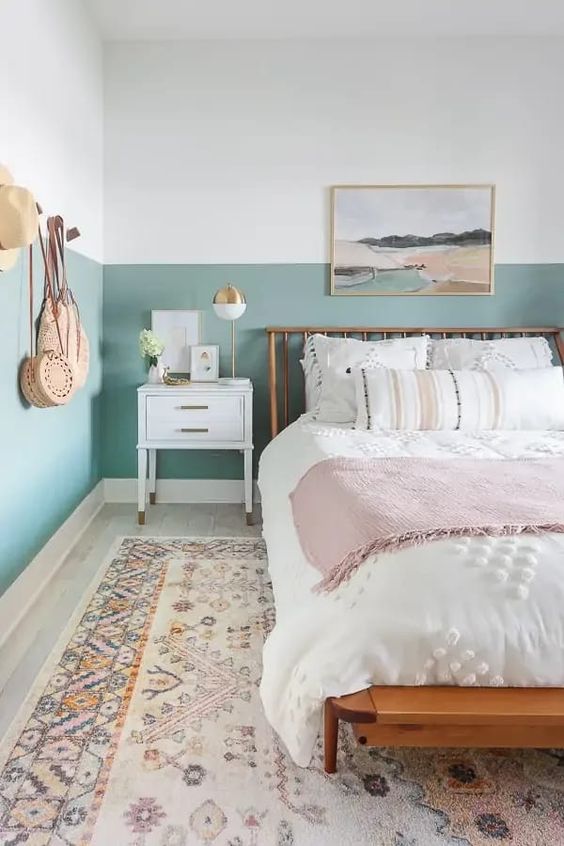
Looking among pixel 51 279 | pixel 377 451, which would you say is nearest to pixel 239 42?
pixel 51 279

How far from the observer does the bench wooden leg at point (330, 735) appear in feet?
4.07

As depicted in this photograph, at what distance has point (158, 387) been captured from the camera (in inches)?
130

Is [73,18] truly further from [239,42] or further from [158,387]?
[158,387]

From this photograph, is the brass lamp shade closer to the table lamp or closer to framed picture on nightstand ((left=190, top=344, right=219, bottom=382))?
the table lamp

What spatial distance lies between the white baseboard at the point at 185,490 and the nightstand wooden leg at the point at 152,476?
1.0 inches

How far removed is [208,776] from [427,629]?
24.5 inches

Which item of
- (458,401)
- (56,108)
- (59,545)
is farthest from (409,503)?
(56,108)

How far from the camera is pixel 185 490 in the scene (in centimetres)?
371

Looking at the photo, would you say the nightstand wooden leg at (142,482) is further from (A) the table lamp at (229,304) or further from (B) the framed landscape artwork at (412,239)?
(B) the framed landscape artwork at (412,239)

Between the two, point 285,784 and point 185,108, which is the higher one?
point 185,108

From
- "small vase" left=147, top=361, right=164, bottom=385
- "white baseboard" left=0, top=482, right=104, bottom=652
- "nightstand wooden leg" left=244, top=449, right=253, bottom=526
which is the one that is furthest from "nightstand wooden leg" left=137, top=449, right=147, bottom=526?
"nightstand wooden leg" left=244, top=449, right=253, bottom=526

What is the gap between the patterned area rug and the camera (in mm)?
1289

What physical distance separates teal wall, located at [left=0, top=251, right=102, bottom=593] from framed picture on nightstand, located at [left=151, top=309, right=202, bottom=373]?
339 mm

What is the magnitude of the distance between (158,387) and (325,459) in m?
1.35
